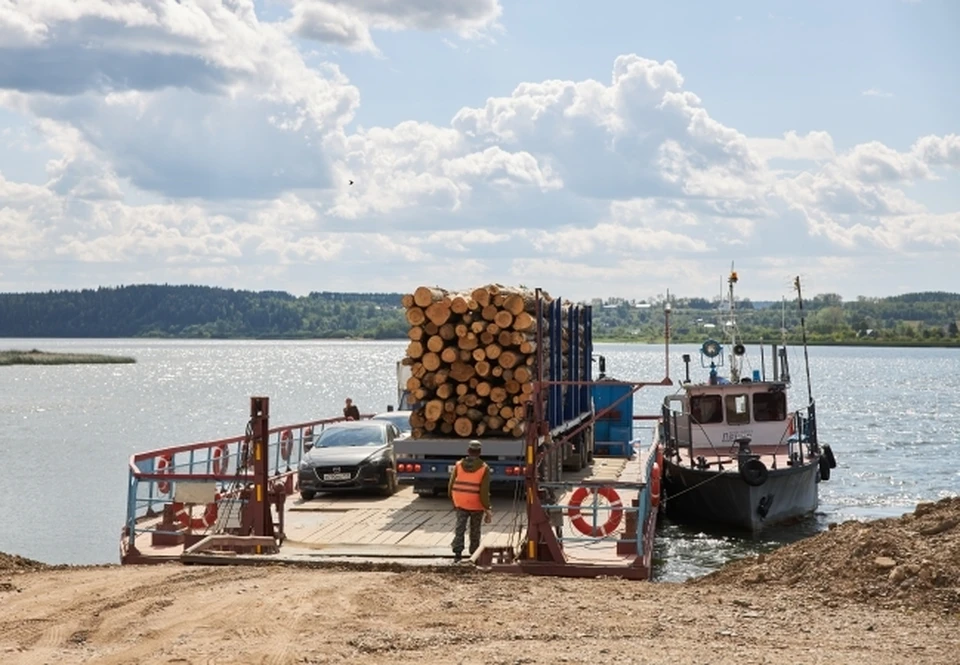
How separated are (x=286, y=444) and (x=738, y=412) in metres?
11.8

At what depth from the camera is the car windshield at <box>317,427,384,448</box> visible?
22.9 m

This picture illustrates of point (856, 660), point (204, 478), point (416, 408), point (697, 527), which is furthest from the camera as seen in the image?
point (697, 527)

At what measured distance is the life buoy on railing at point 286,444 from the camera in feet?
82.1

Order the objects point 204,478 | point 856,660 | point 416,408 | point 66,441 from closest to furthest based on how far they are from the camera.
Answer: point 856,660, point 204,478, point 416,408, point 66,441

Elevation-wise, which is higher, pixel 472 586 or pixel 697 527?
pixel 472 586

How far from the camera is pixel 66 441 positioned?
62.3m

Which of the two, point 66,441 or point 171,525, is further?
point 66,441

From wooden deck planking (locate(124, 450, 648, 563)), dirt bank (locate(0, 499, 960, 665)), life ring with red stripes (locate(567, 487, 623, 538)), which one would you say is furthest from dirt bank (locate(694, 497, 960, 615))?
wooden deck planking (locate(124, 450, 648, 563))

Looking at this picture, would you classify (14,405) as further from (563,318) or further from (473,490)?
(473,490)

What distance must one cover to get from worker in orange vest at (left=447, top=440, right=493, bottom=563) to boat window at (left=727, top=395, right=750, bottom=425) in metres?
16.8

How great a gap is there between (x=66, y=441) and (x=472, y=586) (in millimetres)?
51984

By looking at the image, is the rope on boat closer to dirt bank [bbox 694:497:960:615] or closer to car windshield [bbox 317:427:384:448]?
car windshield [bbox 317:427:384:448]

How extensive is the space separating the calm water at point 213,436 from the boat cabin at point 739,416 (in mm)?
2352

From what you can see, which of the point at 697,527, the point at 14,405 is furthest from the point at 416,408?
the point at 14,405
